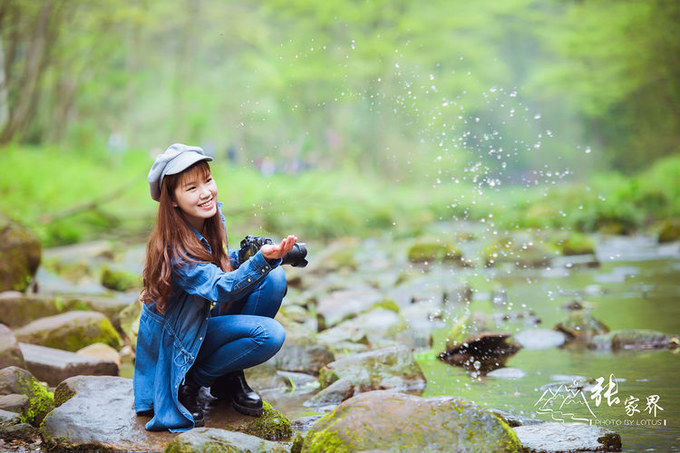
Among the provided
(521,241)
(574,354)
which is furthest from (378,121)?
(574,354)

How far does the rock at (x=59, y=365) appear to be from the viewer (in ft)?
→ 14.3

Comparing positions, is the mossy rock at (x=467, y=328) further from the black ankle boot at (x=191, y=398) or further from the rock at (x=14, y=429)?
the rock at (x=14, y=429)

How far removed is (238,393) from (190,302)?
0.49 m

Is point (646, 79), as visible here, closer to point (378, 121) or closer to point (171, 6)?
point (378, 121)

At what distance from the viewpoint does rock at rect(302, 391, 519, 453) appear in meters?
2.72

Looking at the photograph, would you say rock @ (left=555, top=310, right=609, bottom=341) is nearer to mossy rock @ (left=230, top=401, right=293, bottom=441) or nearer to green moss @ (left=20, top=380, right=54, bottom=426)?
mossy rock @ (left=230, top=401, right=293, bottom=441)

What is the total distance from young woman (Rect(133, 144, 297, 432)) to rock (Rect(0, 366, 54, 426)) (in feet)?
2.05

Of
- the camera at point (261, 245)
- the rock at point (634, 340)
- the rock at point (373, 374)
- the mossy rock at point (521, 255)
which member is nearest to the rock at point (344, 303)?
the rock at point (373, 374)

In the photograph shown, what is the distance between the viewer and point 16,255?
280 inches

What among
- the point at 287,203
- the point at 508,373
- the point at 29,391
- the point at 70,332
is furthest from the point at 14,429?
the point at 287,203

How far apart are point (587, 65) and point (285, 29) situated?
433 inches

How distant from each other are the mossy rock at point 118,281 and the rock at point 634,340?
5.42m

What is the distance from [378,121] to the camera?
27.1 meters

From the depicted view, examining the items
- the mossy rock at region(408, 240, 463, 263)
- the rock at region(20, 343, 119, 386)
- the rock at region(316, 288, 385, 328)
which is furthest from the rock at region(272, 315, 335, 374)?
the mossy rock at region(408, 240, 463, 263)
